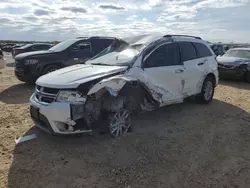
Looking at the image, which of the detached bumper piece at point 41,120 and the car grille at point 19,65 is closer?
the detached bumper piece at point 41,120

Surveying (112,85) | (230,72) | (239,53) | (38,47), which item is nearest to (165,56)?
(112,85)

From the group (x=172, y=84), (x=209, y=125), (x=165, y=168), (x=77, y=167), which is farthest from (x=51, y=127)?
(x=209, y=125)

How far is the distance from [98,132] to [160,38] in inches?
94.4

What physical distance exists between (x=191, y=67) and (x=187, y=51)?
420mm

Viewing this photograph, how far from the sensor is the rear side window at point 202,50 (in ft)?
22.1

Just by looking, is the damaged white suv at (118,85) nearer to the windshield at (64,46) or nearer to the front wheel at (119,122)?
the front wheel at (119,122)

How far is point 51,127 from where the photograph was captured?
4121mm

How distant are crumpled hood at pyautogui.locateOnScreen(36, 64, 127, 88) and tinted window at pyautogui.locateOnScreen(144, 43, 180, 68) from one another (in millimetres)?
690

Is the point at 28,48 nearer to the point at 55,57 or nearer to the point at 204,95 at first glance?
the point at 55,57

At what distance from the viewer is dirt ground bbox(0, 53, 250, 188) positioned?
3.36 metres

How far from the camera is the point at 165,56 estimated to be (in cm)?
550

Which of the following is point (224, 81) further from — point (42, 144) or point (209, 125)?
point (42, 144)

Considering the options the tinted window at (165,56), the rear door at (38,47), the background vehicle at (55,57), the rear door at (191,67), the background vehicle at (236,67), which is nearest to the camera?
the tinted window at (165,56)

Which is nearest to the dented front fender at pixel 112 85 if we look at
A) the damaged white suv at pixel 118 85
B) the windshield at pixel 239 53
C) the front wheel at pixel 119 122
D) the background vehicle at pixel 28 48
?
the damaged white suv at pixel 118 85
